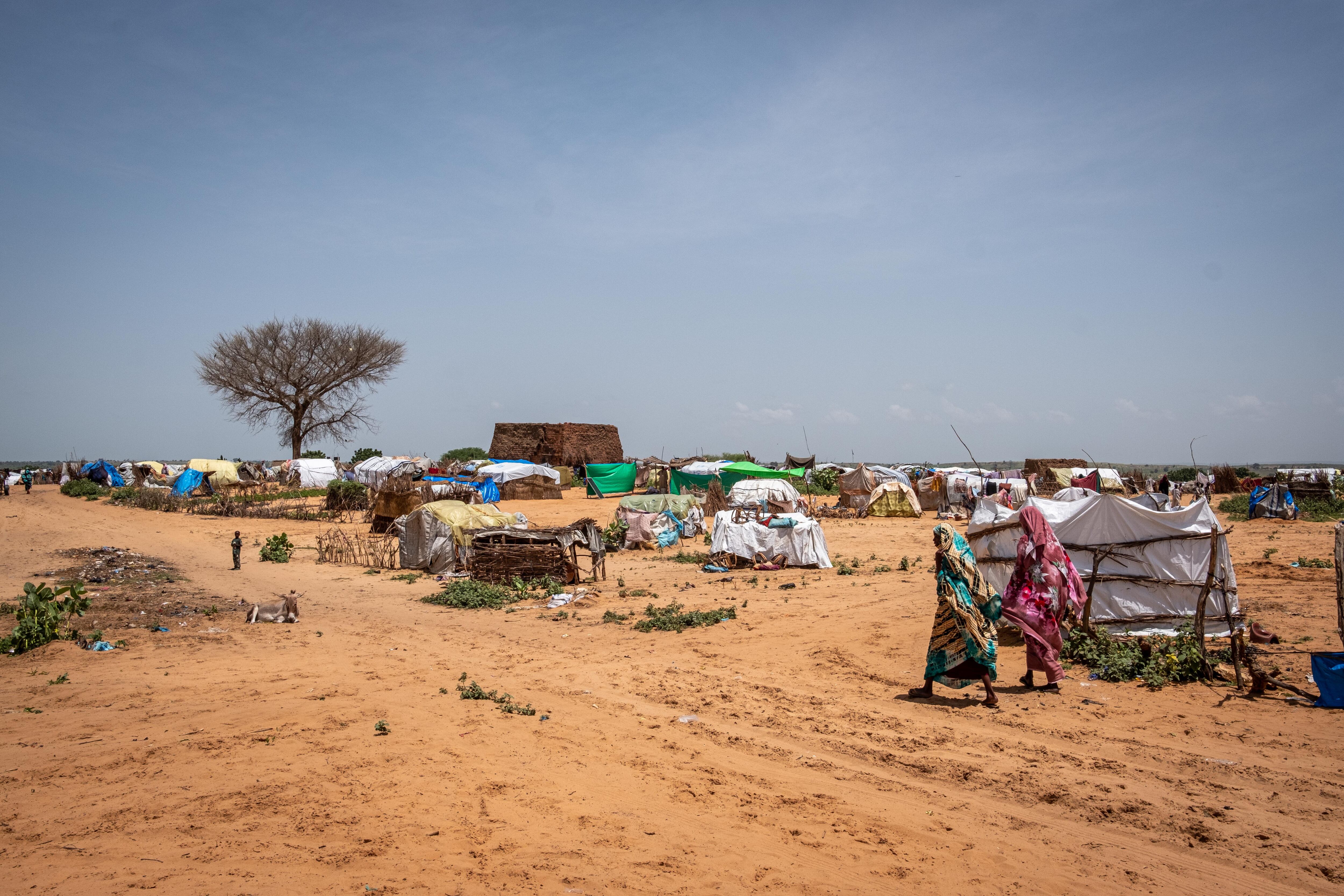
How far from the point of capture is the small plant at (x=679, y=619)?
35.4ft

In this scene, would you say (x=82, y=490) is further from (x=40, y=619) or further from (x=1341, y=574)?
(x=1341, y=574)

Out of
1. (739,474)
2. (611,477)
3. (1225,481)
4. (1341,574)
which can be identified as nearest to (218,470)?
(611,477)

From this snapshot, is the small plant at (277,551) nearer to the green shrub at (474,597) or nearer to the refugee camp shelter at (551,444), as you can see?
the green shrub at (474,597)

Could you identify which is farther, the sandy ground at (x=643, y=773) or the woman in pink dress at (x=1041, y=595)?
the woman in pink dress at (x=1041, y=595)

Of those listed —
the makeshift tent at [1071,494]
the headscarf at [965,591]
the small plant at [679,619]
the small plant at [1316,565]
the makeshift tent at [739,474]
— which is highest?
the makeshift tent at [739,474]

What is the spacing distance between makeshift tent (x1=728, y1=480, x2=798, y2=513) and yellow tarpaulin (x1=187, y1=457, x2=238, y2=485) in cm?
2613

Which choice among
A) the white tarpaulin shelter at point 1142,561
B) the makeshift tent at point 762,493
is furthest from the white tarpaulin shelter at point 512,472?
the white tarpaulin shelter at point 1142,561

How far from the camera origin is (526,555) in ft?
47.5

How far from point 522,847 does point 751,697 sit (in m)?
3.52

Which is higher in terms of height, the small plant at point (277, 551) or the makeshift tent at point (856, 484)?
the makeshift tent at point (856, 484)

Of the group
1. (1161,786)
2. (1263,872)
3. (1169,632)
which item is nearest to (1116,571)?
(1169,632)

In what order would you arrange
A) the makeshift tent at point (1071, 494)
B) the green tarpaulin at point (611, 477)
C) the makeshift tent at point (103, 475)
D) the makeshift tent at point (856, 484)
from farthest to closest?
the makeshift tent at point (103, 475) → the green tarpaulin at point (611, 477) → the makeshift tent at point (856, 484) → the makeshift tent at point (1071, 494)

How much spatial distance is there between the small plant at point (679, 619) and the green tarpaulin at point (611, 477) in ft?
78.2

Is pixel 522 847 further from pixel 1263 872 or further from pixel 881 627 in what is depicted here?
pixel 881 627
